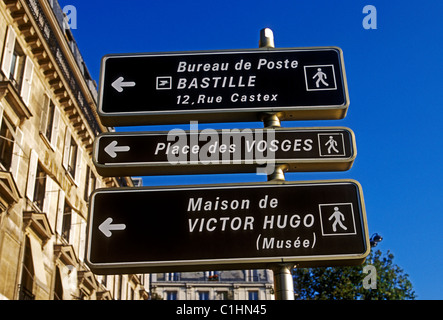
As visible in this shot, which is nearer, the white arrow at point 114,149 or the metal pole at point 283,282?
the metal pole at point 283,282

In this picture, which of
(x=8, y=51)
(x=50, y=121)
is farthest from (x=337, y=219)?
(x=50, y=121)

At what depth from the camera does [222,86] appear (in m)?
4.47

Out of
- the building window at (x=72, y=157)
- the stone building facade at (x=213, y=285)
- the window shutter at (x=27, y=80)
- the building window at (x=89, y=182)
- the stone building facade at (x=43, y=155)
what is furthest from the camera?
the stone building facade at (x=213, y=285)

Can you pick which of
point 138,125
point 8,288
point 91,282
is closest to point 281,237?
Result: point 138,125

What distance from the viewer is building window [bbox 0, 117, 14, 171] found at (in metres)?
17.0

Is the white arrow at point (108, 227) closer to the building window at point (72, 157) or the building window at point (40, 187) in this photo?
the building window at point (40, 187)

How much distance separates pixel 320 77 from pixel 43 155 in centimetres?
1764

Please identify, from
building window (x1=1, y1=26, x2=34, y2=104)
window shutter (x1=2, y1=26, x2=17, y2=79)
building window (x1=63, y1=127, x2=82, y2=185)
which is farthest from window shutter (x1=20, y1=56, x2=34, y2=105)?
building window (x1=63, y1=127, x2=82, y2=185)

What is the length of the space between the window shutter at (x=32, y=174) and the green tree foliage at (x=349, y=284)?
14551mm

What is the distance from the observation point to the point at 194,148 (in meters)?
4.09

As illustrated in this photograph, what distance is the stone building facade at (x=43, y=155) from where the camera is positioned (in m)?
17.2

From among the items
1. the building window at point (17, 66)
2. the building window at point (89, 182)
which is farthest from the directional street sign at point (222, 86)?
the building window at point (89, 182)

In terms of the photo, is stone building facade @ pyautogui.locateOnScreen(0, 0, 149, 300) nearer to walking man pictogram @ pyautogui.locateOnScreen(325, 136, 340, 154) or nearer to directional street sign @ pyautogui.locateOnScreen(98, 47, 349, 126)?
directional street sign @ pyautogui.locateOnScreen(98, 47, 349, 126)

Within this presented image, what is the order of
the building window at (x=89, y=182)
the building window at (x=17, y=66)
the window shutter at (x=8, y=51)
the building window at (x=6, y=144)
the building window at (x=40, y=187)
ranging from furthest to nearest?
the building window at (x=89, y=182) < the building window at (x=40, y=187) < the building window at (x=17, y=66) < the window shutter at (x=8, y=51) < the building window at (x=6, y=144)
